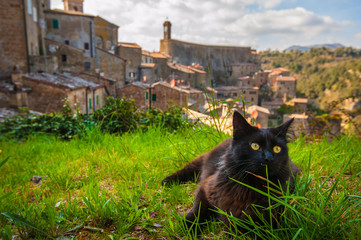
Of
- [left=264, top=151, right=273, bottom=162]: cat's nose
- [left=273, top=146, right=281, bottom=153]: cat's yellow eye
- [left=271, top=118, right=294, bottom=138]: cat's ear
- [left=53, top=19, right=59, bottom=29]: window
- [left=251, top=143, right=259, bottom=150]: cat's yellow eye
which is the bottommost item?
[left=264, top=151, right=273, bottom=162]: cat's nose

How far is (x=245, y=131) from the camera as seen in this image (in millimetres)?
1780

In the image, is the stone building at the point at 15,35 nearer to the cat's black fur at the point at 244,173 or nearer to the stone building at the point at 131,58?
the stone building at the point at 131,58

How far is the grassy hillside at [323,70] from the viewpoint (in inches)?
2164

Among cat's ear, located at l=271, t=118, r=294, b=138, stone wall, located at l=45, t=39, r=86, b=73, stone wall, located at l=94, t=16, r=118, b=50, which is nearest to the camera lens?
cat's ear, located at l=271, t=118, r=294, b=138

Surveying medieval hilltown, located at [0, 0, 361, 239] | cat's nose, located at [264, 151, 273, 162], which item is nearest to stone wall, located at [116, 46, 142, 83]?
medieval hilltown, located at [0, 0, 361, 239]

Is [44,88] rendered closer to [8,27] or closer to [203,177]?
[8,27]

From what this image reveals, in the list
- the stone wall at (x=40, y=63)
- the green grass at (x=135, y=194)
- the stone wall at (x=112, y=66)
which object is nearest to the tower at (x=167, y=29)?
the stone wall at (x=112, y=66)

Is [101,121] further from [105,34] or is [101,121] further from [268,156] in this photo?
[105,34]

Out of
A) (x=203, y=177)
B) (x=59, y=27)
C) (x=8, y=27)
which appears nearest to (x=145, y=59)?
(x=59, y=27)

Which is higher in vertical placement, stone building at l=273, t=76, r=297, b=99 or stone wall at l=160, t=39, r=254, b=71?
stone wall at l=160, t=39, r=254, b=71

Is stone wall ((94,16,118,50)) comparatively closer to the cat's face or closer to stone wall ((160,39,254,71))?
stone wall ((160,39,254,71))

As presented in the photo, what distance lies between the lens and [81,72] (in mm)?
22891

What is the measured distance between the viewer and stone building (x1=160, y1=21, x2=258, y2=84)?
2146 inches

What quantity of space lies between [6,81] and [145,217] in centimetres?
1824
